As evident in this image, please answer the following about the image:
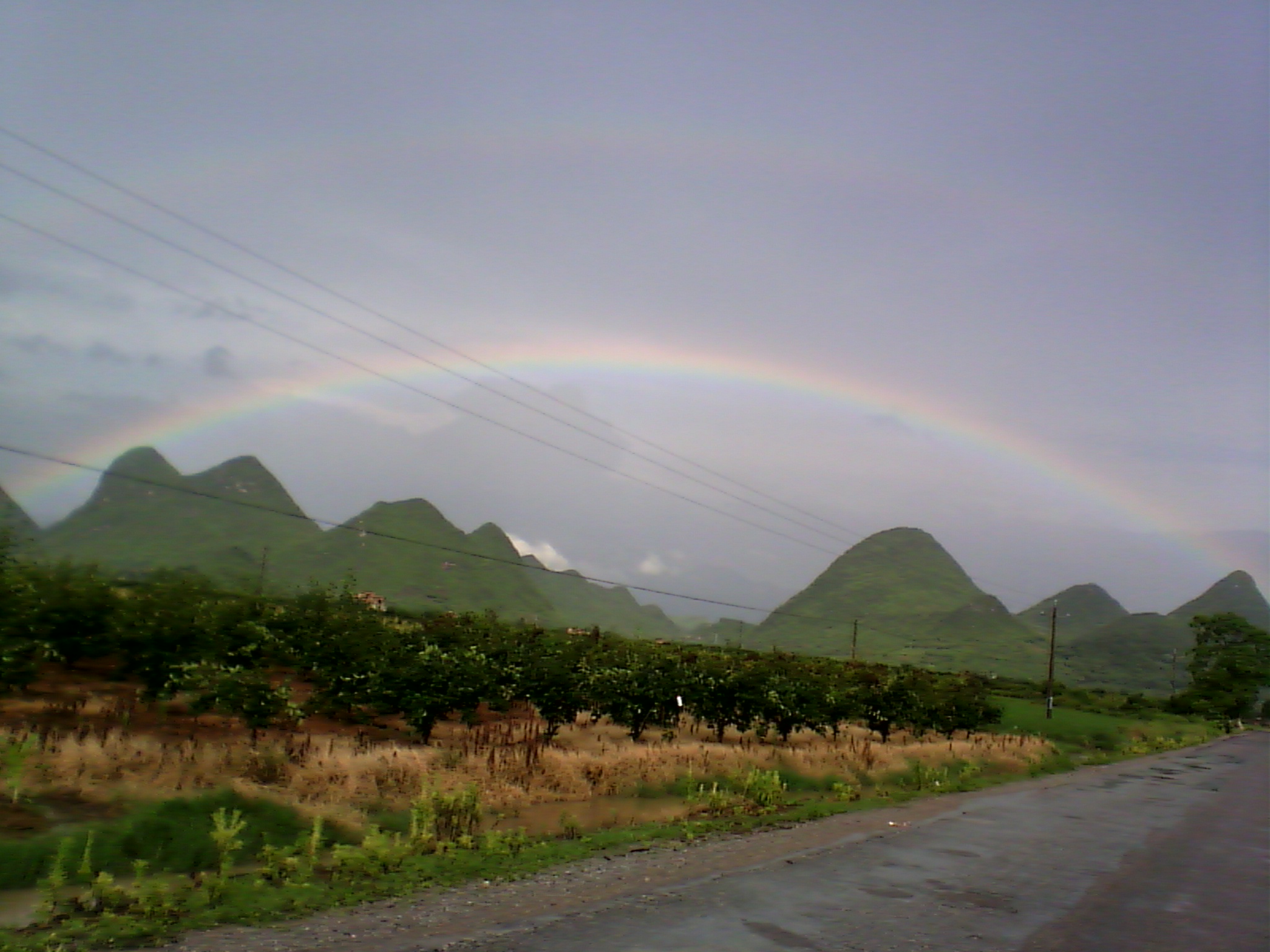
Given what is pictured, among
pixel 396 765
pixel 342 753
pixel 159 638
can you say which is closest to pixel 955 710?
pixel 396 765

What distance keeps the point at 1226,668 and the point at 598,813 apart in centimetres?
15082

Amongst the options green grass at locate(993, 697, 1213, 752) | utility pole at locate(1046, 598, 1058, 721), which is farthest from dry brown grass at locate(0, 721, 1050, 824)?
utility pole at locate(1046, 598, 1058, 721)

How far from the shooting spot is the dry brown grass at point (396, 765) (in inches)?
682

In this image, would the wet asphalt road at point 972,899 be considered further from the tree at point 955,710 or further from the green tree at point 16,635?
the tree at point 955,710

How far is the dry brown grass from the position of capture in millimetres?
17328

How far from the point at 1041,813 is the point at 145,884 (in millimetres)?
22849

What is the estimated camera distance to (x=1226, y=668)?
452 ft

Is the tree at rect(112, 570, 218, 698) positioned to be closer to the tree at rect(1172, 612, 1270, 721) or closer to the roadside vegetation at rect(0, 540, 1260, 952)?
the roadside vegetation at rect(0, 540, 1260, 952)

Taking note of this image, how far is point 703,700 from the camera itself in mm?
35625

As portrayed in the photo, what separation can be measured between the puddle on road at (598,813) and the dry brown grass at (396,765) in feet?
1.68

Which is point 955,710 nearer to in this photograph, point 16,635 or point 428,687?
point 428,687

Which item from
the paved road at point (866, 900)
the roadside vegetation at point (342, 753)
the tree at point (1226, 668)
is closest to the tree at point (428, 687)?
the roadside vegetation at point (342, 753)

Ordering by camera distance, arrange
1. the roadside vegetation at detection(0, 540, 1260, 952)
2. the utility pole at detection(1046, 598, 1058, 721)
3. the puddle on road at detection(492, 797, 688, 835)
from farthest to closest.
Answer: the utility pole at detection(1046, 598, 1058, 721) → the puddle on road at detection(492, 797, 688, 835) → the roadside vegetation at detection(0, 540, 1260, 952)

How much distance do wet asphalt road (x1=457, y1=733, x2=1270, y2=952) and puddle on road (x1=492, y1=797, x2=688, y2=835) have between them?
4.46 metres
